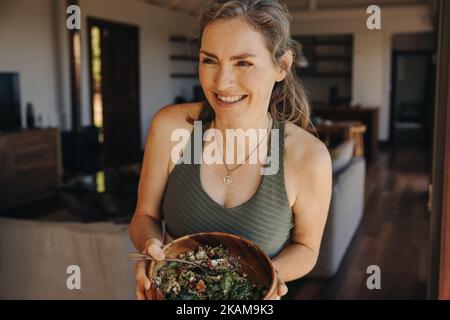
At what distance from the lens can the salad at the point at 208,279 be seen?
946 millimetres

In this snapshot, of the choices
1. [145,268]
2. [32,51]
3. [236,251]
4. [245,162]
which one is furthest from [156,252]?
[32,51]

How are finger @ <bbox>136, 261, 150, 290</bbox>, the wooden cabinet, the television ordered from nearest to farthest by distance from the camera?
finger @ <bbox>136, 261, 150, 290</bbox> → the wooden cabinet → the television

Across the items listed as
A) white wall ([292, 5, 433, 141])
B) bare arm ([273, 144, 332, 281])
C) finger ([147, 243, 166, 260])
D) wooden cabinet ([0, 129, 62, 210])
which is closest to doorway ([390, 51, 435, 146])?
white wall ([292, 5, 433, 141])

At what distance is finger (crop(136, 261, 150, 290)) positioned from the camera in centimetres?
89

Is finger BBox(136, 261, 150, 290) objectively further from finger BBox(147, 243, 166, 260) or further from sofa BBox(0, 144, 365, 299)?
sofa BBox(0, 144, 365, 299)

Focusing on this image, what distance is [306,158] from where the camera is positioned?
104 centimetres

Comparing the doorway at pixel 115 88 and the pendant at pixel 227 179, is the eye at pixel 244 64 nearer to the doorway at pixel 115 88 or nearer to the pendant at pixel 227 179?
the pendant at pixel 227 179

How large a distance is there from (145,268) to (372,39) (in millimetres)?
8830

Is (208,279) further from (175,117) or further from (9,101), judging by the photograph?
(9,101)

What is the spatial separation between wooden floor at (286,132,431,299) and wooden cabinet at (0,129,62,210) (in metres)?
2.96

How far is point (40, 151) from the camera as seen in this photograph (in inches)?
206
